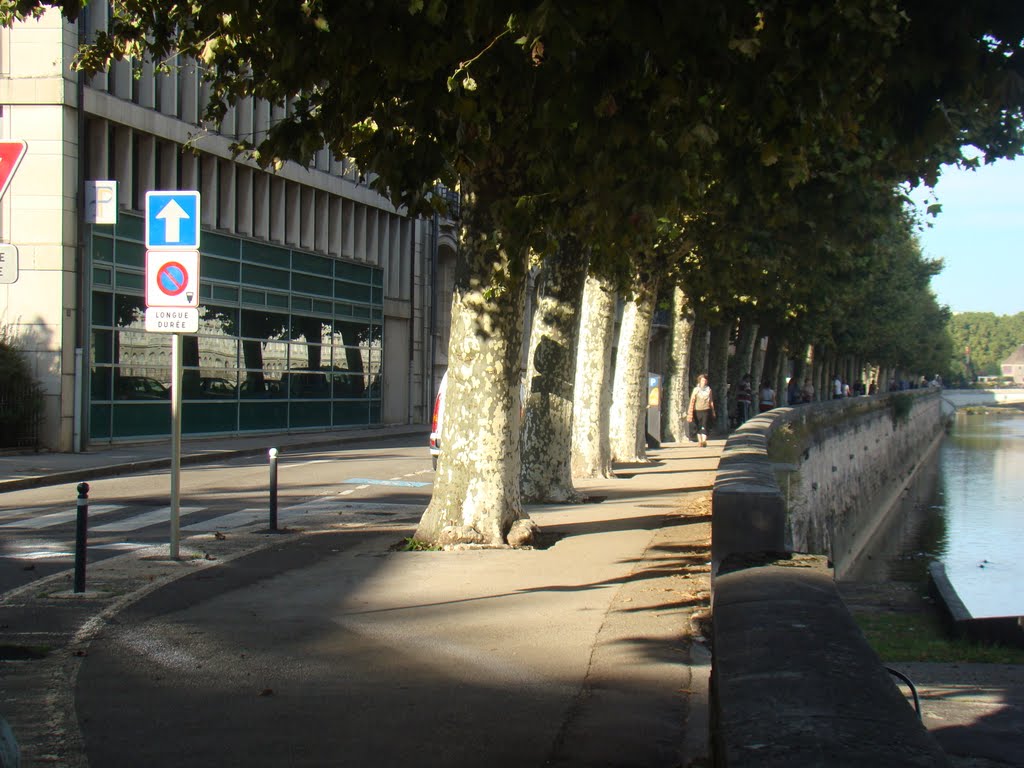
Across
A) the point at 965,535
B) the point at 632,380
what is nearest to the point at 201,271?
the point at 632,380

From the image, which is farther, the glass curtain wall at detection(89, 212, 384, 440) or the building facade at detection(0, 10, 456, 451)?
the glass curtain wall at detection(89, 212, 384, 440)

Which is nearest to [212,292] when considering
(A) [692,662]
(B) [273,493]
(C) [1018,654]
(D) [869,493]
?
(D) [869,493]

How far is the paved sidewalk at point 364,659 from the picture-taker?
5.44 metres

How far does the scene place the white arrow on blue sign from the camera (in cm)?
1054

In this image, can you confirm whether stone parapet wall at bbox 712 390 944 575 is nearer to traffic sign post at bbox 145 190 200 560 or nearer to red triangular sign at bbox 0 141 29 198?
red triangular sign at bbox 0 141 29 198

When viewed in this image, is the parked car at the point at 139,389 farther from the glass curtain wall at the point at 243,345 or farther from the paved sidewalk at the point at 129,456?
the paved sidewalk at the point at 129,456

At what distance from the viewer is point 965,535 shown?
28.0 m

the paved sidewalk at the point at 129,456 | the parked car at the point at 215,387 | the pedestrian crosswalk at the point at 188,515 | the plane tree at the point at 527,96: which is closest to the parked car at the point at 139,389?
the paved sidewalk at the point at 129,456

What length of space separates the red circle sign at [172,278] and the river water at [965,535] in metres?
11.9

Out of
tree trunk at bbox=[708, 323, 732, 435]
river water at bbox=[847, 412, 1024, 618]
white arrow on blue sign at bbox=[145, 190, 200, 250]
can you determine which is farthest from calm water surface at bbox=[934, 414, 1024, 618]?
white arrow on blue sign at bbox=[145, 190, 200, 250]

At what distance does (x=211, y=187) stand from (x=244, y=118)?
2.70m

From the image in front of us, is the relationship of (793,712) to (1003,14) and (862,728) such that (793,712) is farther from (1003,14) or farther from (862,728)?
(1003,14)

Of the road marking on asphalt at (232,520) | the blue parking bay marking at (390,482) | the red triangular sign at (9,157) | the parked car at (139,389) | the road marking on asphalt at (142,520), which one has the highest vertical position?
the red triangular sign at (9,157)

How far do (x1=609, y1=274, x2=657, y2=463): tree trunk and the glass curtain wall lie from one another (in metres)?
9.71
